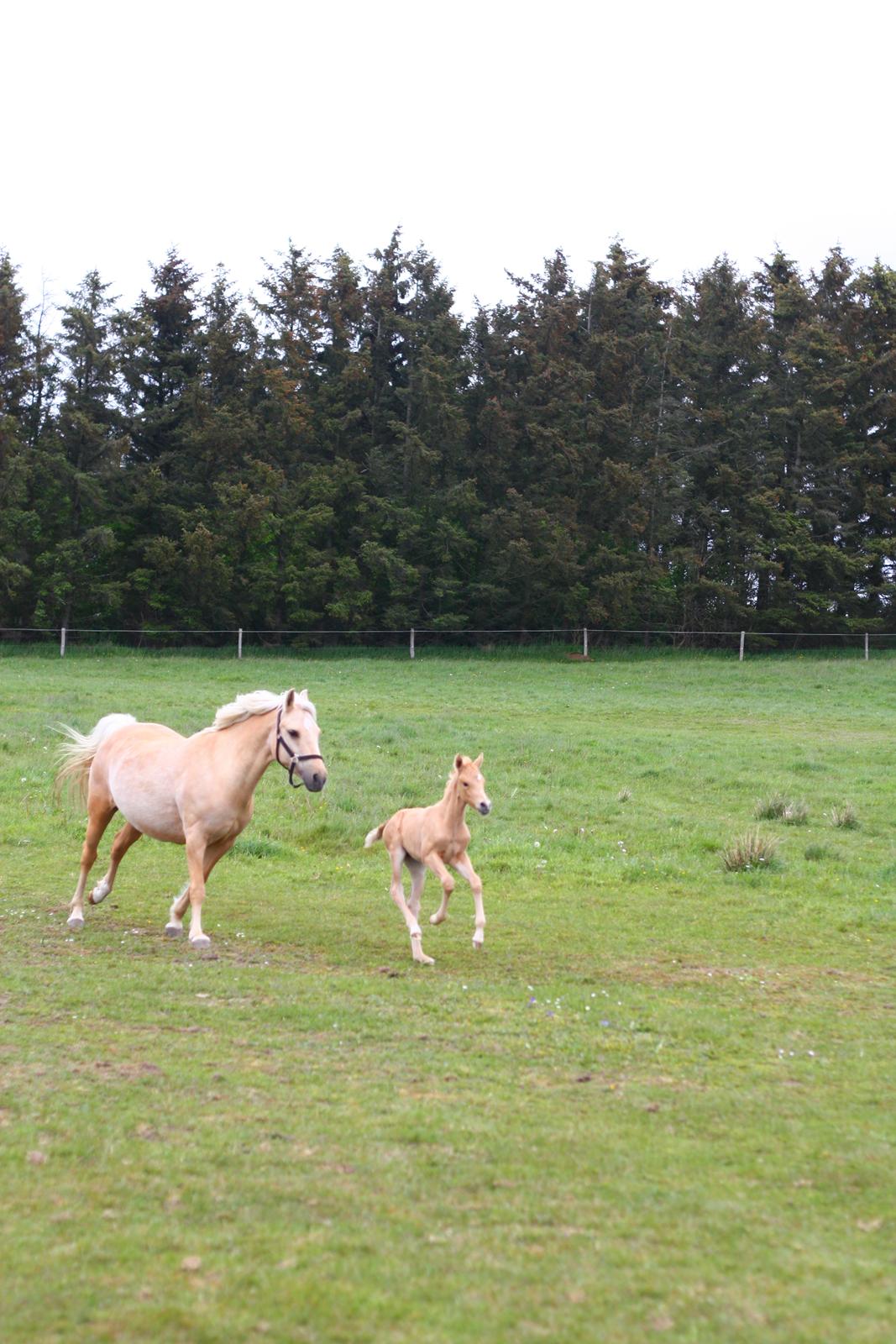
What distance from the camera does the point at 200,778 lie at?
10688 millimetres

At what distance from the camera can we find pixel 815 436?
5012cm

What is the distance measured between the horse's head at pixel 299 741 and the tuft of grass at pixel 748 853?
258 inches

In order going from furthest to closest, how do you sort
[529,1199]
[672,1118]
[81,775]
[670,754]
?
[670,754]
[81,775]
[672,1118]
[529,1199]

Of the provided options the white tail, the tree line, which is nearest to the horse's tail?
the white tail

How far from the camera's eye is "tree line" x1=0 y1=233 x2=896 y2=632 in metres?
46.4

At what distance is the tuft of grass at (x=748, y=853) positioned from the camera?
14844 millimetres

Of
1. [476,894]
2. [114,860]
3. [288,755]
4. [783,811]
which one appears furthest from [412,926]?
[783,811]

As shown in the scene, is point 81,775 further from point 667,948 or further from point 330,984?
point 667,948

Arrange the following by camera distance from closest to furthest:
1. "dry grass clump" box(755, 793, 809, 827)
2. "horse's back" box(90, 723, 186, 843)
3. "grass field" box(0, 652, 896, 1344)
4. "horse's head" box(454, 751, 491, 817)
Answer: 1. "grass field" box(0, 652, 896, 1344)
2. "horse's head" box(454, 751, 491, 817)
3. "horse's back" box(90, 723, 186, 843)
4. "dry grass clump" box(755, 793, 809, 827)

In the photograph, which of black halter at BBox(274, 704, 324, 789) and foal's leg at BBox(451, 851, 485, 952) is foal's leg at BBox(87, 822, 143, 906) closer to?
black halter at BBox(274, 704, 324, 789)

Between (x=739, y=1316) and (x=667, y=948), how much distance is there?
22.6 ft

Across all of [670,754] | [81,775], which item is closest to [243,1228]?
[81,775]

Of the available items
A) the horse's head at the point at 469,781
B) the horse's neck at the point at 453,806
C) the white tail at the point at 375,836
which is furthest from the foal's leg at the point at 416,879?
the horse's head at the point at 469,781

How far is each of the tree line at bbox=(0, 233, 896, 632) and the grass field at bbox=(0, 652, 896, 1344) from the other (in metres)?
30.2
